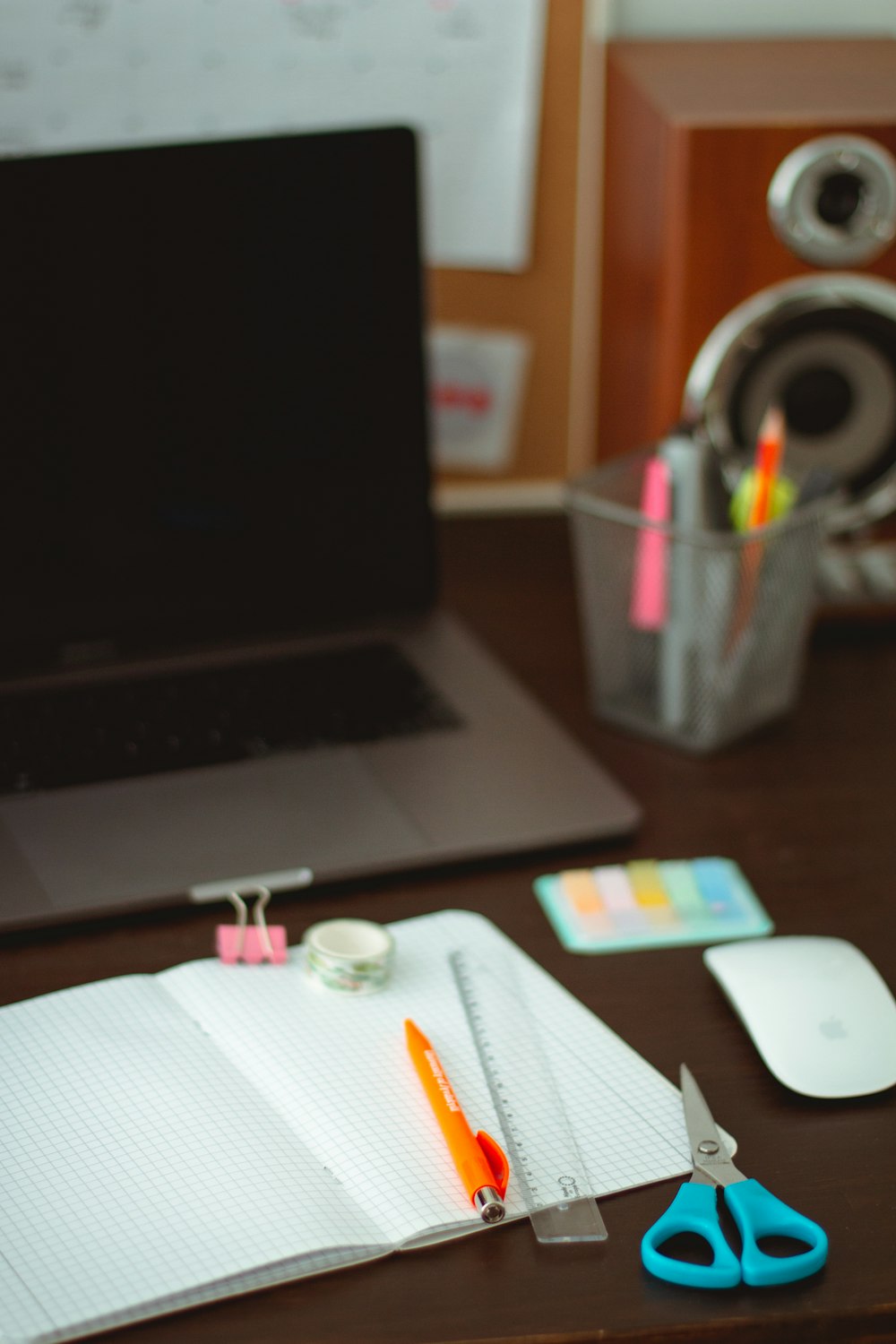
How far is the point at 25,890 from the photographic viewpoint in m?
0.71

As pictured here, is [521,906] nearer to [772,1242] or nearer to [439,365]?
[772,1242]

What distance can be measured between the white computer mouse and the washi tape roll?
16 centimetres

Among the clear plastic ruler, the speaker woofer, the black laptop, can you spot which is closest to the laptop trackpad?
the black laptop

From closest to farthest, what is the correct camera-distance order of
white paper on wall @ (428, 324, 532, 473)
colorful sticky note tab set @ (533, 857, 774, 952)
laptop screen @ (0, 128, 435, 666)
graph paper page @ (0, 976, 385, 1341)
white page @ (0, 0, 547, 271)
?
graph paper page @ (0, 976, 385, 1341)
colorful sticky note tab set @ (533, 857, 774, 952)
laptop screen @ (0, 128, 435, 666)
white page @ (0, 0, 547, 271)
white paper on wall @ (428, 324, 532, 473)

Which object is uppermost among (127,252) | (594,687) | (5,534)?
(127,252)

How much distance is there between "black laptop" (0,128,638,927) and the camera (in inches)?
31.0

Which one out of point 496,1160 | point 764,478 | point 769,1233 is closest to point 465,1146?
point 496,1160

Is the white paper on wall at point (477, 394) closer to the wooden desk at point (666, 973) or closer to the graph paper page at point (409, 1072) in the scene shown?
the wooden desk at point (666, 973)

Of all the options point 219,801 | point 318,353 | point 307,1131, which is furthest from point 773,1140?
point 318,353

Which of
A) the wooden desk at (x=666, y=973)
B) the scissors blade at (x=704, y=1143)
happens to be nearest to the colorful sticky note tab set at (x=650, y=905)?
the wooden desk at (x=666, y=973)

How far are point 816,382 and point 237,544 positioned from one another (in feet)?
1.38

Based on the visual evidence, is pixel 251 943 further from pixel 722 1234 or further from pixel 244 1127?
pixel 722 1234

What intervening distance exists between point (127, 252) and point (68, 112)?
0.90ft

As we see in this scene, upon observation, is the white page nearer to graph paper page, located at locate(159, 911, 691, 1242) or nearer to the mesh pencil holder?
the mesh pencil holder
